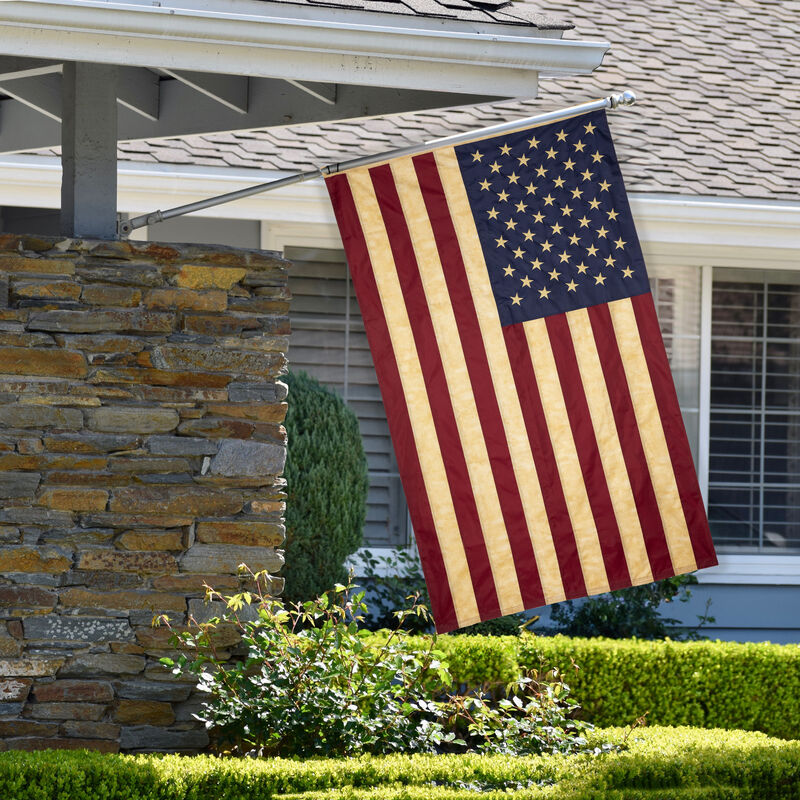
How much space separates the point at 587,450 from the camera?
449cm

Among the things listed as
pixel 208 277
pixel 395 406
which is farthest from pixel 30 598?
pixel 395 406

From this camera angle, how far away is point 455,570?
14.5 ft

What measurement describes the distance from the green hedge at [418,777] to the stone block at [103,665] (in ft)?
1.33

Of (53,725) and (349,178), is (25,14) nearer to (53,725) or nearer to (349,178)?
(349,178)

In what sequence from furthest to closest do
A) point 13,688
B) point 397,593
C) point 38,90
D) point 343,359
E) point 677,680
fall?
point 343,359, point 397,593, point 677,680, point 38,90, point 13,688

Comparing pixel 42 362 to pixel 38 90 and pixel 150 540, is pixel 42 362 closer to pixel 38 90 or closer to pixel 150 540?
pixel 150 540

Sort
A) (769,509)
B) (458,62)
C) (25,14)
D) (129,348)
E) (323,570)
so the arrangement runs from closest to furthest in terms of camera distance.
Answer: (25,14) < (458,62) < (129,348) < (323,570) < (769,509)

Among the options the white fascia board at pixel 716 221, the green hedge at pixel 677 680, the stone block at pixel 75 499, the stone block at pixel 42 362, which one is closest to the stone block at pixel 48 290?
the stone block at pixel 42 362

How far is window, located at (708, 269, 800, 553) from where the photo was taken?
948 cm

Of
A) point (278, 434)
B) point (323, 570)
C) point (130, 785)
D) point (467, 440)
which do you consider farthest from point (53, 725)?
point (323, 570)

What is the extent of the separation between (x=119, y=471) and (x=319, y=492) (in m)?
2.83

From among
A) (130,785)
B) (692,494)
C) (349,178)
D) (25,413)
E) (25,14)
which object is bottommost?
(130,785)

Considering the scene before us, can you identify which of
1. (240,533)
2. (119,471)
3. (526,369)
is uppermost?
(526,369)

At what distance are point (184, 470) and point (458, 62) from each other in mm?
1964
